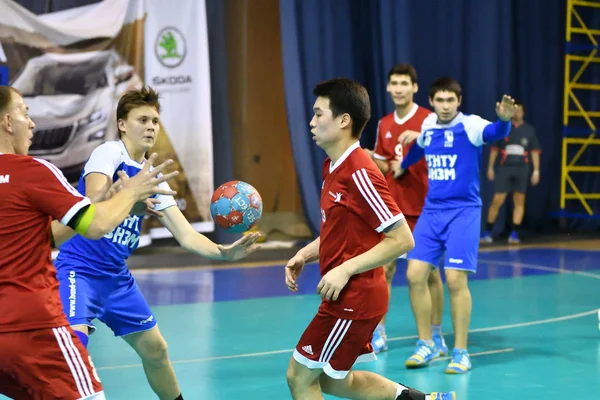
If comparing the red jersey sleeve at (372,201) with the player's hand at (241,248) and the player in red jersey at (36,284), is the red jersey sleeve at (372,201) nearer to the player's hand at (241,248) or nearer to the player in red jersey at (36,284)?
the player's hand at (241,248)

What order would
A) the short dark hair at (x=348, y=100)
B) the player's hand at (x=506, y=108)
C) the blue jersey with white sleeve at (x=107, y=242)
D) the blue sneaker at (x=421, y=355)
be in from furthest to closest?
the blue sneaker at (x=421, y=355), the player's hand at (x=506, y=108), the blue jersey with white sleeve at (x=107, y=242), the short dark hair at (x=348, y=100)

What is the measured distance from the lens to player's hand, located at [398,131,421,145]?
6.51 metres

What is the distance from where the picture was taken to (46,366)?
3076 millimetres

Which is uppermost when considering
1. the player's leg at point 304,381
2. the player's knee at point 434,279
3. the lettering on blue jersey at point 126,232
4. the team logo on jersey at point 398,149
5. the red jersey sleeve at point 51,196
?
the red jersey sleeve at point 51,196

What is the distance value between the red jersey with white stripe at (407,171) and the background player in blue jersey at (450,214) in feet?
1.54

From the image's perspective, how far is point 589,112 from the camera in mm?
15133

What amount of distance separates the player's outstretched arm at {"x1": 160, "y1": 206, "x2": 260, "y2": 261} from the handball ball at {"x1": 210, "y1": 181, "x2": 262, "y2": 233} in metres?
0.11

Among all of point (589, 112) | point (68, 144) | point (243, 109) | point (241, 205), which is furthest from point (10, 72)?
point (589, 112)

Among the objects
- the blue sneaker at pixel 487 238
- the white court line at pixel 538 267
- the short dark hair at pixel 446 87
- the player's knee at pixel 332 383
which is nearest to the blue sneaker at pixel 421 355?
the short dark hair at pixel 446 87

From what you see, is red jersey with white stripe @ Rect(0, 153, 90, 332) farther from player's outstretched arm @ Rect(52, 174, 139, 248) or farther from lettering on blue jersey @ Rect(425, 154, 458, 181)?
lettering on blue jersey @ Rect(425, 154, 458, 181)

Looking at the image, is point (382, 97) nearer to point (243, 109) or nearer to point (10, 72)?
point (243, 109)

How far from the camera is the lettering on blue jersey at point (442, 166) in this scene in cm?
618

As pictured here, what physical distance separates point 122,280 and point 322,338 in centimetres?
114

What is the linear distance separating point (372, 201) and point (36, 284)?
145 centimetres
